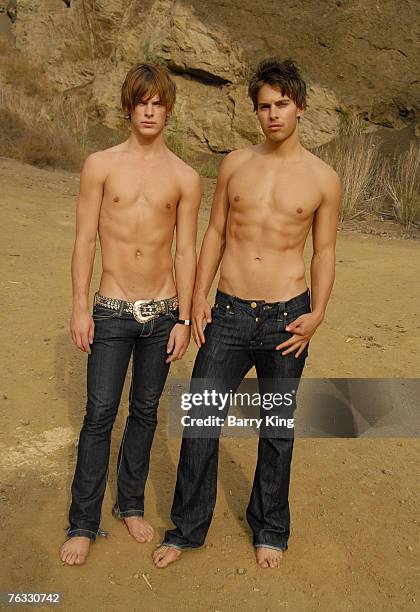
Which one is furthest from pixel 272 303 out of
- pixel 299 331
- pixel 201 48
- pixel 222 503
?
pixel 201 48

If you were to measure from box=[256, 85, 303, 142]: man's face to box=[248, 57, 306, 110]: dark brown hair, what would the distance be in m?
0.02

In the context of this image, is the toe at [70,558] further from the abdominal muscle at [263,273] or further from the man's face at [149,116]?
the man's face at [149,116]

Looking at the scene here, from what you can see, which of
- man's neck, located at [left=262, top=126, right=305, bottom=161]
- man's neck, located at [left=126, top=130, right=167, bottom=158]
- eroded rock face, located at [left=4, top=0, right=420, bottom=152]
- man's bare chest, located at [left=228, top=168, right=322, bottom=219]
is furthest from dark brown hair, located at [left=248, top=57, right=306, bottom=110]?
eroded rock face, located at [left=4, top=0, right=420, bottom=152]

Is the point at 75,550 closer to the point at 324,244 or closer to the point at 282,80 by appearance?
the point at 324,244

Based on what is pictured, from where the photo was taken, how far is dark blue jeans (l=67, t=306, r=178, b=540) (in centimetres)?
265

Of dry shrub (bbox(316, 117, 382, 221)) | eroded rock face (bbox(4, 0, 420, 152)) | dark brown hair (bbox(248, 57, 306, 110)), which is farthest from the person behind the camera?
eroded rock face (bbox(4, 0, 420, 152))

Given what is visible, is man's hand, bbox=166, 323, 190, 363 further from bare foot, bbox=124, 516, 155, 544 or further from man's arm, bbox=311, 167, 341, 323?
bare foot, bbox=124, 516, 155, 544

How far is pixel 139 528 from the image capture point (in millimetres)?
2900

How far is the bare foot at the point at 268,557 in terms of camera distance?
2758 millimetres

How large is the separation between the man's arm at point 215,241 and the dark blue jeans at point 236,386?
0.07m

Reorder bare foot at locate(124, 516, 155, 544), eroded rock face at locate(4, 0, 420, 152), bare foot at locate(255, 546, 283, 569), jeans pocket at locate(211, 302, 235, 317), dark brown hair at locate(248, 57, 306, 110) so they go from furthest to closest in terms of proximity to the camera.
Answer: eroded rock face at locate(4, 0, 420, 152)
bare foot at locate(124, 516, 155, 544)
bare foot at locate(255, 546, 283, 569)
jeans pocket at locate(211, 302, 235, 317)
dark brown hair at locate(248, 57, 306, 110)

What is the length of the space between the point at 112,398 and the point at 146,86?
1164 mm

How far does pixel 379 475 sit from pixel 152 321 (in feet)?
5.24

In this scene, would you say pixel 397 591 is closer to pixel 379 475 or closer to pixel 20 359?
pixel 379 475
